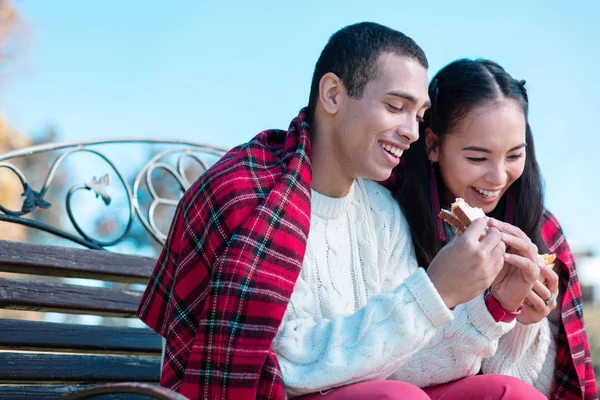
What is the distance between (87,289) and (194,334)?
96 cm

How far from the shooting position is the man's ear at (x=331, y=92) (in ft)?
8.39

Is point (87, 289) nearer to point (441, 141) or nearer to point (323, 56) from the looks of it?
point (323, 56)

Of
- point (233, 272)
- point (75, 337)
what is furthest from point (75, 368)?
point (233, 272)

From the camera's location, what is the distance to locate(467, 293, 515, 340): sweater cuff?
2.33 metres

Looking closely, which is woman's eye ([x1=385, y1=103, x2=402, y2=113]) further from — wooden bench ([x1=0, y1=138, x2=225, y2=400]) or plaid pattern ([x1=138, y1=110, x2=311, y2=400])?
wooden bench ([x1=0, y1=138, x2=225, y2=400])

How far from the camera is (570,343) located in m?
2.79

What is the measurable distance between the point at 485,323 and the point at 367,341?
0.47 metres

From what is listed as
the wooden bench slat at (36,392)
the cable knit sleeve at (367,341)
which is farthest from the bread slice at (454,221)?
the wooden bench slat at (36,392)

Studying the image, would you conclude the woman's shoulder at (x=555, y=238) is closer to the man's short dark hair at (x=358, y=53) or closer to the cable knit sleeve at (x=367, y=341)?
the man's short dark hair at (x=358, y=53)

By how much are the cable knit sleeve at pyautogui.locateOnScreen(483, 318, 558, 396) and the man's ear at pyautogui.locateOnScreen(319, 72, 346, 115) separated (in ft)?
3.04

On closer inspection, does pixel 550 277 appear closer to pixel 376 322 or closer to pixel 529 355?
pixel 529 355

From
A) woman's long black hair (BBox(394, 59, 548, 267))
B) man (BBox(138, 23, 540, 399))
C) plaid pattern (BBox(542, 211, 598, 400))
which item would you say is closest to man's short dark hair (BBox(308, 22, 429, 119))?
man (BBox(138, 23, 540, 399))

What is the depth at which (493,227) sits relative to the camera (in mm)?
2217

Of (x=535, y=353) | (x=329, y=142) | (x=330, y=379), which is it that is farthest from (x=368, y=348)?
(x=535, y=353)
